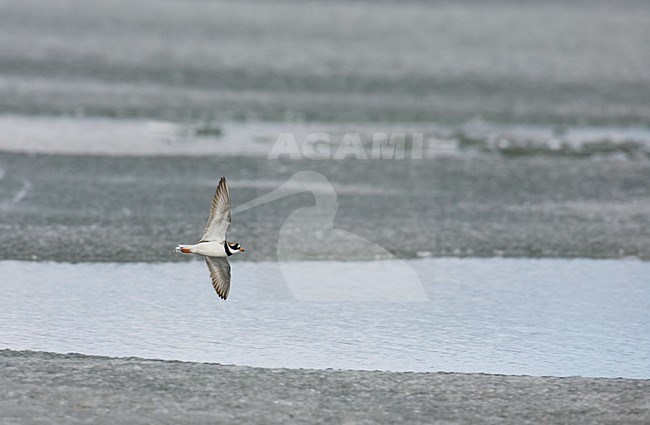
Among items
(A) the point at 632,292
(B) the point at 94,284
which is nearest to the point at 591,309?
(A) the point at 632,292

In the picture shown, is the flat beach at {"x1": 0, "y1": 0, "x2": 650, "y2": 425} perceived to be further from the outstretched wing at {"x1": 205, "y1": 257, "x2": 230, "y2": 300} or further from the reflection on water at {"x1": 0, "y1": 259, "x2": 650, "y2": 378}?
the outstretched wing at {"x1": 205, "y1": 257, "x2": 230, "y2": 300}

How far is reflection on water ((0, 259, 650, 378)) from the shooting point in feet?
17.6

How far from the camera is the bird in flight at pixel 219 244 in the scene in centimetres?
500

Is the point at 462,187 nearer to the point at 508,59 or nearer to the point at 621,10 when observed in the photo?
the point at 508,59

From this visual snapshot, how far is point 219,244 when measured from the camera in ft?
16.5

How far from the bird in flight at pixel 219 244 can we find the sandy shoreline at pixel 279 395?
39 cm

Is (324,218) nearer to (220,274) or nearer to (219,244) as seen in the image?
(220,274)

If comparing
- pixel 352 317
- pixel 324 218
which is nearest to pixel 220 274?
pixel 352 317

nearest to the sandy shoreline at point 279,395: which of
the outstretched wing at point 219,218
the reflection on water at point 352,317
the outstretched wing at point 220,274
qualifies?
the reflection on water at point 352,317

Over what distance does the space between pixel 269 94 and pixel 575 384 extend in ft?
23.3

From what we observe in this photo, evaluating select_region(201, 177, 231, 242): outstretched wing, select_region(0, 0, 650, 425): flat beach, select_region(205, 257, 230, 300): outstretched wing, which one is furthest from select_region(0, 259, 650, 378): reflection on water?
select_region(201, 177, 231, 242): outstretched wing

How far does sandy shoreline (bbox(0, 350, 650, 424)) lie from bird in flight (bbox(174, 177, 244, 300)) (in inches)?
15.4

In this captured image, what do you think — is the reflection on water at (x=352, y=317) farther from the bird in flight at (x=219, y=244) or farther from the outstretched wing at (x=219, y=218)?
the outstretched wing at (x=219, y=218)

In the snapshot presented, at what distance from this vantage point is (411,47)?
1387 cm
